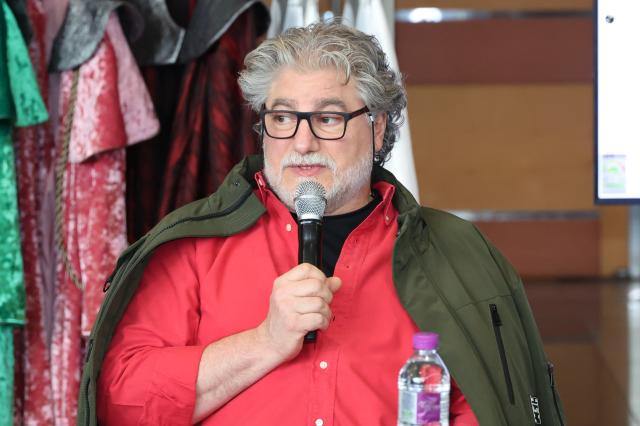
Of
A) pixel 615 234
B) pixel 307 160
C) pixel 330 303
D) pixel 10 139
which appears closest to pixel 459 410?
pixel 330 303

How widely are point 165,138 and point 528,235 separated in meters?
4.63

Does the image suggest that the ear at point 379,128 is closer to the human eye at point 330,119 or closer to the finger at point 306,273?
the human eye at point 330,119

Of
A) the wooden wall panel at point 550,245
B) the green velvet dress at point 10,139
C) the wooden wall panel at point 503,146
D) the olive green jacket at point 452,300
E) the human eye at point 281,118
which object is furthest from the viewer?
the wooden wall panel at point 550,245

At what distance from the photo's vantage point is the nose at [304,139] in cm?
226

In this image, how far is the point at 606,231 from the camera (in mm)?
7480

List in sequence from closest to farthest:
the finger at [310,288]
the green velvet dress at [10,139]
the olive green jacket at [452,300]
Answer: the finger at [310,288], the olive green jacket at [452,300], the green velvet dress at [10,139]

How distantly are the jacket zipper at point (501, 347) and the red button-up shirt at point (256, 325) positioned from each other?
0.32ft

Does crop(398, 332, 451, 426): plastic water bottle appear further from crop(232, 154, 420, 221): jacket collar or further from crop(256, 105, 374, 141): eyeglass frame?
crop(256, 105, 374, 141): eyeglass frame

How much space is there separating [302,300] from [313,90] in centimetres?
55

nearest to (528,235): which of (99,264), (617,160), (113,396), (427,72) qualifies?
(427,72)

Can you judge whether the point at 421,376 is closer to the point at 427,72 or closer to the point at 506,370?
the point at 506,370

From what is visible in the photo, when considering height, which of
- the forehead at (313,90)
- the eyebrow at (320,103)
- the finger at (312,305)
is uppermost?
the forehead at (313,90)

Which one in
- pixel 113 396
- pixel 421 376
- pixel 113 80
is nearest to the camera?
pixel 421 376

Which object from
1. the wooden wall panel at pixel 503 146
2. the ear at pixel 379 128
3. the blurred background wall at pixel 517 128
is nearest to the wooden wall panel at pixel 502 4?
the blurred background wall at pixel 517 128
